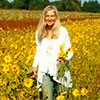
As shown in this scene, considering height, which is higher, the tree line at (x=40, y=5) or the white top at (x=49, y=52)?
the white top at (x=49, y=52)

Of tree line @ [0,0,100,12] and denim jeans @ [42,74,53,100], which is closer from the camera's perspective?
denim jeans @ [42,74,53,100]

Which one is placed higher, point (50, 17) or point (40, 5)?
point (50, 17)

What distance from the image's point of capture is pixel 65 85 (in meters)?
4.25

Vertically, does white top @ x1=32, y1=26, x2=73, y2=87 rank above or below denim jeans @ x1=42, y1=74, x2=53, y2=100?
above

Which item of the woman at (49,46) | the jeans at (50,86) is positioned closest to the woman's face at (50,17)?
the woman at (49,46)

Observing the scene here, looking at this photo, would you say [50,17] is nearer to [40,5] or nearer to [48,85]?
[48,85]

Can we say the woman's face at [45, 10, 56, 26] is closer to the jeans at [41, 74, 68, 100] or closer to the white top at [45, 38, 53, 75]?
the white top at [45, 38, 53, 75]

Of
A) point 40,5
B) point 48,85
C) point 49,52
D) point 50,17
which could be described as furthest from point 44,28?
point 40,5

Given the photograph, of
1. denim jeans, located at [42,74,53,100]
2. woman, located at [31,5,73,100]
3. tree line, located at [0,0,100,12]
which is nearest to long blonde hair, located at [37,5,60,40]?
woman, located at [31,5,73,100]

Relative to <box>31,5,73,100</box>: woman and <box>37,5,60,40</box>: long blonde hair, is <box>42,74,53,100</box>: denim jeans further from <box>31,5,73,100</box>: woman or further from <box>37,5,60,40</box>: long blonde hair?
<box>37,5,60,40</box>: long blonde hair

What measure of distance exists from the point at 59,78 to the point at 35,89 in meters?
0.27

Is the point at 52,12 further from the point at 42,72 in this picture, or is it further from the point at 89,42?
the point at 89,42

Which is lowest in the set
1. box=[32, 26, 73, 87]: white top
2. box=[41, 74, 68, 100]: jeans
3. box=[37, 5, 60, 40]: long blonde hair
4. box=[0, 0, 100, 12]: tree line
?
box=[0, 0, 100, 12]: tree line

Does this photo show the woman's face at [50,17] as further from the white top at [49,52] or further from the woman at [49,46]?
the white top at [49,52]
